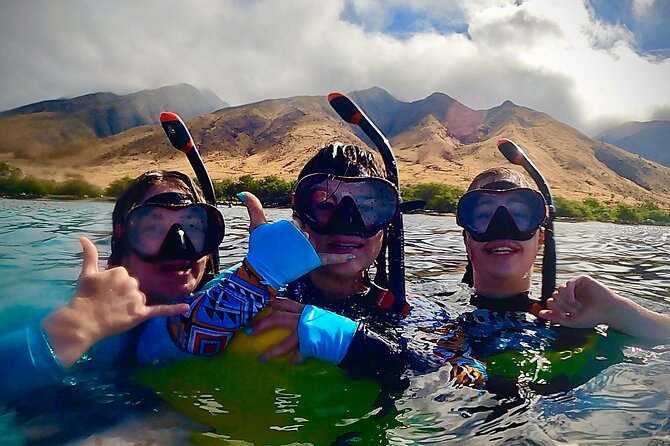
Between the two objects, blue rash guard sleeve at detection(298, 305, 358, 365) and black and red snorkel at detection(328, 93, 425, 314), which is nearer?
blue rash guard sleeve at detection(298, 305, 358, 365)

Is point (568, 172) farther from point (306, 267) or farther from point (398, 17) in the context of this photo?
point (306, 267)

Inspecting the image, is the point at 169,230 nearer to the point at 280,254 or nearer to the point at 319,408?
the point at 280,254

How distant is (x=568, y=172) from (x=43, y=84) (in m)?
3.25

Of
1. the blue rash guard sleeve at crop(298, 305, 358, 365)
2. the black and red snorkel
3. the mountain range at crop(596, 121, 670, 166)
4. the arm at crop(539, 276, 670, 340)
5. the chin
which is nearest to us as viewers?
the blue rash guard sleeve at crop(298, 305, 358, 365)

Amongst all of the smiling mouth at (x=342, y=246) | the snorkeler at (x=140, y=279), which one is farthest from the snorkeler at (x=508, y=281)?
the snorkeler at (x=140, y=279)

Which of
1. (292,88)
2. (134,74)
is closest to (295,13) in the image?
(292,88)

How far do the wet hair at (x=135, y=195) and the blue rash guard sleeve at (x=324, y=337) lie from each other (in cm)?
82

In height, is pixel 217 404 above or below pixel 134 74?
below

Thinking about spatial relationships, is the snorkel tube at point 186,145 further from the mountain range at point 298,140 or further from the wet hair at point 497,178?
the wet hair at point 497,178

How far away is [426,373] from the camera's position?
6.28 feet

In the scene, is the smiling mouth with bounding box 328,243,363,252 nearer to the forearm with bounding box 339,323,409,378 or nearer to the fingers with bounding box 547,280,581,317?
the forearm with bounding box 339,323,409,378

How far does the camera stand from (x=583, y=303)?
7.26ft

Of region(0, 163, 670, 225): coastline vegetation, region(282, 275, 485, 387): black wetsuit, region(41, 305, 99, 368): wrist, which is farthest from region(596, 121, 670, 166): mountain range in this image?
region(41, 305, 99, 368): wrist

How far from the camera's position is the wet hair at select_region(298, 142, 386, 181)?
8.25 feet
